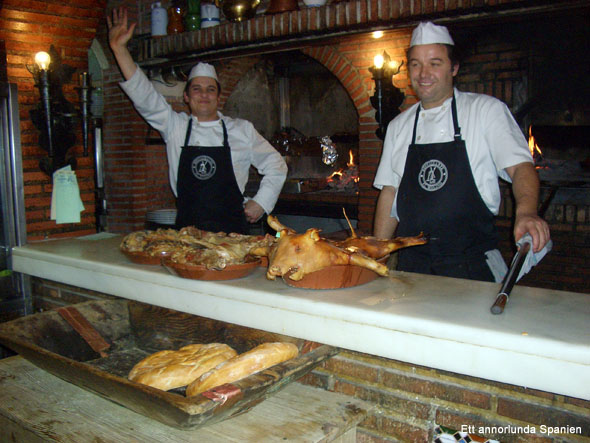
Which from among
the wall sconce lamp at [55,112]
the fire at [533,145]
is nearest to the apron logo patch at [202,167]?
the wall sconce lamp at [55,112]

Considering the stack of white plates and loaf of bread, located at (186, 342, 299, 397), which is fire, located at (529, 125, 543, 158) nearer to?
the stack of white plates

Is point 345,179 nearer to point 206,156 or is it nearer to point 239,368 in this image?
point 206,156

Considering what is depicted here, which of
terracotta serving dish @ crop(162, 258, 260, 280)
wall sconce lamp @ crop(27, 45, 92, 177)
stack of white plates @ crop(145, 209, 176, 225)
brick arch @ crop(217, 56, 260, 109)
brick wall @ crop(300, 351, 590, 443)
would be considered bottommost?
brick wall @ crop(300, 351, 590, 443)

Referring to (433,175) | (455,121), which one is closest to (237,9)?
(455,121)

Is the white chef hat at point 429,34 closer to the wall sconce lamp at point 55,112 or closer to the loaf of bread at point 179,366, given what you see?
the loaf of bread at point 179,366

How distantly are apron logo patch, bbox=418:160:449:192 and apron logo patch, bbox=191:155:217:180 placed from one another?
1808 mm

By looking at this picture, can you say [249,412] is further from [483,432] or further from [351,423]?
[483,432]

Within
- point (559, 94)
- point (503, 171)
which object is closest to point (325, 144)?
point (559, 94)

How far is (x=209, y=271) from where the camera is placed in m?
1.98

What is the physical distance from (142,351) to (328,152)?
5346mm

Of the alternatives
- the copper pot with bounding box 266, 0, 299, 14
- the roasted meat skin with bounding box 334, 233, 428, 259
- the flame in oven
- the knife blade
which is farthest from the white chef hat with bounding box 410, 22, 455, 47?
the flame in oven

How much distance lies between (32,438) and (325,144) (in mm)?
5997

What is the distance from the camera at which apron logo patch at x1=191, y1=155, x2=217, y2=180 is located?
13.0 ft

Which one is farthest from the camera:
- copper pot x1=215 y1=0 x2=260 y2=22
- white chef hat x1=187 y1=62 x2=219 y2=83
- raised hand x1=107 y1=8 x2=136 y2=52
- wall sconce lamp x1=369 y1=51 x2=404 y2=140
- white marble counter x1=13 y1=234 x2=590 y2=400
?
wall sconce lamp x1=369 y1=51 x2=404 y2=140
